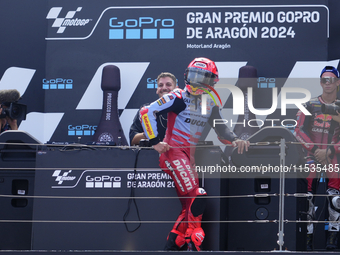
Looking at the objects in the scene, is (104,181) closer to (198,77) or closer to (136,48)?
(198,77)

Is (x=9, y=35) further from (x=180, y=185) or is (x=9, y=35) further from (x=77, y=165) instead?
(x=180, y=185)

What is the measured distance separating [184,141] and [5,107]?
1859 mm

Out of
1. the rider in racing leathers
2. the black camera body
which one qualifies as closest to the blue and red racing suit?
the rider in racing leathers

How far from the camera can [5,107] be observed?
398 centimetres

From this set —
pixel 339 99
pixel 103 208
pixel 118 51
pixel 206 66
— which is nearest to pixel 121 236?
pixel 103 208

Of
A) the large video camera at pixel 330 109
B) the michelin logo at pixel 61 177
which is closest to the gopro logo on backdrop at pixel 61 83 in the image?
the michelin logo at pixel 61 177

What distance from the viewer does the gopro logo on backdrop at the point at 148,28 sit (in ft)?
16.4

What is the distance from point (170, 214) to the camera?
3.05 meters

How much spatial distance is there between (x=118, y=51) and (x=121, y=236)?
2.60 metres

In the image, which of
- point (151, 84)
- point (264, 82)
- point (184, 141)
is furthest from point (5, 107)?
point (264, 82)

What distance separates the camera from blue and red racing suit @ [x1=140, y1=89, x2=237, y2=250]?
9.55 feet

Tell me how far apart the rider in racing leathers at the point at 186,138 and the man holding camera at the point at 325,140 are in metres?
0.83

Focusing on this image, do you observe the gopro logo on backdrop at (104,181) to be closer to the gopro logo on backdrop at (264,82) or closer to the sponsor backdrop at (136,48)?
the sponsor backdrop at (136,48)

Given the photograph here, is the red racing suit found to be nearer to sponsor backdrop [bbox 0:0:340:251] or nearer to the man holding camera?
the man holding camera
